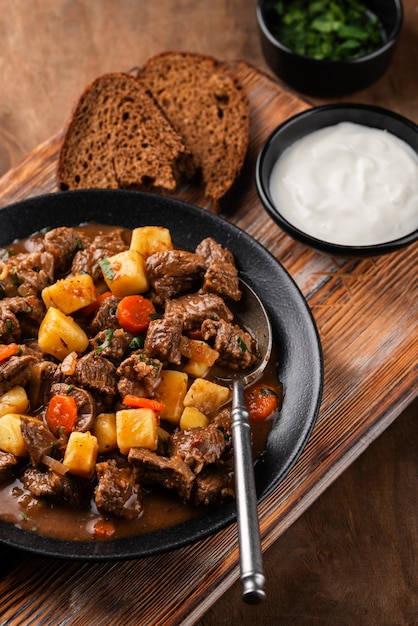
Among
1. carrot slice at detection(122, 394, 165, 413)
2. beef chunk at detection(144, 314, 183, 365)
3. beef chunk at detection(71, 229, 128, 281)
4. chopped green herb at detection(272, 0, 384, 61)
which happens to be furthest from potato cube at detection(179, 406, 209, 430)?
chopped green herb at detection(272, 0, 384, 61)

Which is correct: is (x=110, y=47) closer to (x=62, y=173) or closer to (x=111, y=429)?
(x=62, y=173)

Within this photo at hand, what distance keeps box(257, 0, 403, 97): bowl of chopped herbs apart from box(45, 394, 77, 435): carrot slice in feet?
10.5

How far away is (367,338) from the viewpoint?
15.5 feet

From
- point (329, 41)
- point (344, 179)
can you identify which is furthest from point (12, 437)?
point (329, 41)

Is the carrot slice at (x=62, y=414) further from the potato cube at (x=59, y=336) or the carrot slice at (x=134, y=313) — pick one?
the carrot slice at (x=134, y=313)

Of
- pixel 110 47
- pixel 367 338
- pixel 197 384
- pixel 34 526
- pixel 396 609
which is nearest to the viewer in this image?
pixel 34 526

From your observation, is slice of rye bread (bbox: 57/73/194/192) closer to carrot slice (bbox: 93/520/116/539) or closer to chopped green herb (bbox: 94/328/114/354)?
Result: chopped green herb (bbox: 94/328/114/354)

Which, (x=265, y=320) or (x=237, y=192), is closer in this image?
(x=265, y=320)

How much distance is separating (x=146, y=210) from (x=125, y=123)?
0.91 metres

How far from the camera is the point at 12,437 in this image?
365 cm

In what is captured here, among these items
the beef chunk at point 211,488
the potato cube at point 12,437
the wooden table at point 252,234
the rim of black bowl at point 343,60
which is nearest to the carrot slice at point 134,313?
the potato cube at point 12,437

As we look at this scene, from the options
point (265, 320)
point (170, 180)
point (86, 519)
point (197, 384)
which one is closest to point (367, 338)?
point (265, 320)

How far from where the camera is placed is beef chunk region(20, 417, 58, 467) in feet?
11.8

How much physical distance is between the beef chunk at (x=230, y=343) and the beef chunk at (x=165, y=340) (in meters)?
0.18
